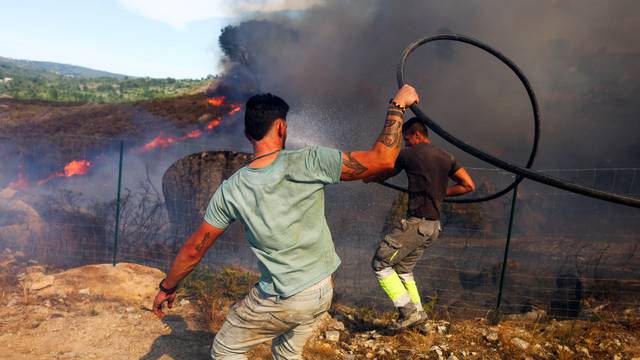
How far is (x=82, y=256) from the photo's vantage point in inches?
286

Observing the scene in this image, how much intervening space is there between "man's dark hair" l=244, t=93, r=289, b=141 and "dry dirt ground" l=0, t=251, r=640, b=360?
267 centimetres

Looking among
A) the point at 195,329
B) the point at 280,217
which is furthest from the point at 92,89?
the point at 280,217

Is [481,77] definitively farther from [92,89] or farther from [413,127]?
[92,89]

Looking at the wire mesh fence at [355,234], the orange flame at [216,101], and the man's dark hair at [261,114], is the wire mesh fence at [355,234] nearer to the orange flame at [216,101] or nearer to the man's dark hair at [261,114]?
the man's dark hair at [261,114]

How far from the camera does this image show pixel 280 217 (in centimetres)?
250

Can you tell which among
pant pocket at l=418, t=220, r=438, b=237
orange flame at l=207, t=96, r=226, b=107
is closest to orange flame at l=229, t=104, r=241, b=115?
orange flame at l=207, t=96, r=226, b=107

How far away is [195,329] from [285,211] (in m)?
3.13

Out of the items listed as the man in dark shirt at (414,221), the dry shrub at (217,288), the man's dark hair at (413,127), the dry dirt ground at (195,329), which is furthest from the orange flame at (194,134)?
the man in dark shirt at (414,221)

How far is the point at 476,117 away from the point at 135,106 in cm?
1523

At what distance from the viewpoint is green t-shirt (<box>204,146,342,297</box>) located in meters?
2.49

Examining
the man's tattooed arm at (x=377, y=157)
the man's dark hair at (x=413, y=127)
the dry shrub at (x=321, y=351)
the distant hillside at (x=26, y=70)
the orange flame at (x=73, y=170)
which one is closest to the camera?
the man's tattooed arm at (x=377, y=157)

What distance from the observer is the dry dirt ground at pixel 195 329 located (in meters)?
4.57

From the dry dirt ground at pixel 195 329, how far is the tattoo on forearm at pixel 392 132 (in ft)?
9.19

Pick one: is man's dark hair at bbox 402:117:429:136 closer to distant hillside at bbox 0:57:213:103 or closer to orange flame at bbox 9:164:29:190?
orange flame at bbox 9:164:29:190
